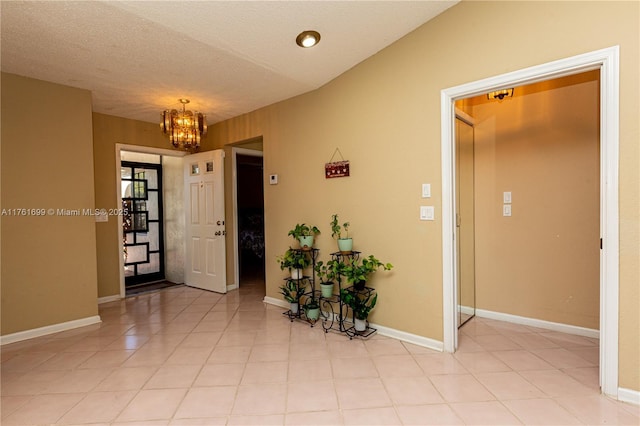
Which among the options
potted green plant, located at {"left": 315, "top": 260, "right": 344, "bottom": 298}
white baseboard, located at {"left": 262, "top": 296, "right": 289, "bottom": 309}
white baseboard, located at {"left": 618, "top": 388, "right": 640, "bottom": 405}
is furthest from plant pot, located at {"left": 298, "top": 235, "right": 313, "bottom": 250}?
white baseboard, located at {"left": 618, "top": 388, "right": 640, "bottom": 405}

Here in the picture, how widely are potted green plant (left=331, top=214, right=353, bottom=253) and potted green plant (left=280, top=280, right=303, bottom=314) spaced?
0.75 metres

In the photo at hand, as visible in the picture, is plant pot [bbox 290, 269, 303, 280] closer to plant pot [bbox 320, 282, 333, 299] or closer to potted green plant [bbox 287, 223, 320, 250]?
potted green plant [bbox 287, 223, 320, 250]

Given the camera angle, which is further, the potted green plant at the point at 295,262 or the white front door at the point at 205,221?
the white front door at the point at 205,221

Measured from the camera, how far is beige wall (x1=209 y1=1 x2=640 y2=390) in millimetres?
1870

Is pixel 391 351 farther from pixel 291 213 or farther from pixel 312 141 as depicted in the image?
pixel 312 141

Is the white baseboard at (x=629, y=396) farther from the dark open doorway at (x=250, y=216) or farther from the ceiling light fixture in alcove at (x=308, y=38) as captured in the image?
the dark open doorway at (x=250, y=216)

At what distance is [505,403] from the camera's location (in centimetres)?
191

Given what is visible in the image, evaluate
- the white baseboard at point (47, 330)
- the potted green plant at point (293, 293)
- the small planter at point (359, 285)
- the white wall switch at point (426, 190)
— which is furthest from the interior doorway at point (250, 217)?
the white wall switch at point (426, 190)

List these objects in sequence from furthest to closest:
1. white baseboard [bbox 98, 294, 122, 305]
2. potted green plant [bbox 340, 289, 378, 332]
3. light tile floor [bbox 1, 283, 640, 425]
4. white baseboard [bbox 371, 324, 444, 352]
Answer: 1. white baseboard [bbox 98, 294, 122, 305]
2. potted green plant [bbox 340, 289, 378, 332]
3. white baseboard [bbox 371, 324, 444, 352]
4. light tile floor [bbox 1, 283, 640, 425]

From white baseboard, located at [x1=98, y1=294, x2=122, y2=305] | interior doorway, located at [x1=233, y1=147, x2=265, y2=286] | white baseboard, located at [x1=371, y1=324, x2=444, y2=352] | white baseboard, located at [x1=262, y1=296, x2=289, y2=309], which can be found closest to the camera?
white baseboard, located at [x1=371, y1=324, x2=444, y2=352]

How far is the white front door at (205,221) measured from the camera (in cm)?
458

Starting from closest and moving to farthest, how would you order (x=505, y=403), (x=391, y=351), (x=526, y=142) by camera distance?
(x=505, y=403), (x=391, y=351), (x=526, y=142)

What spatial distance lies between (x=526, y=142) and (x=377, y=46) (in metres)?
1.68

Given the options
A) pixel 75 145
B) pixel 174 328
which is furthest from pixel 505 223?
pixel 75 145
